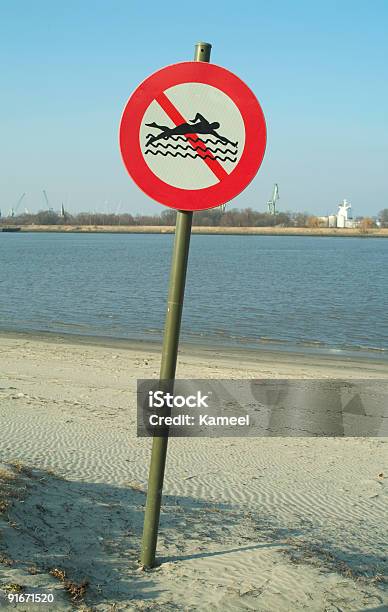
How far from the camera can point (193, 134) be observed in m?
3.30

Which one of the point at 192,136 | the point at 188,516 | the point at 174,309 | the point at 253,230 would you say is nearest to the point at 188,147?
the point at 192,136

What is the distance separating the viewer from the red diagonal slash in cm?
329

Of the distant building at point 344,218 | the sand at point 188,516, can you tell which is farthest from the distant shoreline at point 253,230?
the sand at point 188,516

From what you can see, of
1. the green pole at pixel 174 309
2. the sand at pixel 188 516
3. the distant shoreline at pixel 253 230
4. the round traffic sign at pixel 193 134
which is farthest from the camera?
the distant shoreline at pixel 253 230

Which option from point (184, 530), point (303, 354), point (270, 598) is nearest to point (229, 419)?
point (184, 530)

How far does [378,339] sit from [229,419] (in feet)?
43.4

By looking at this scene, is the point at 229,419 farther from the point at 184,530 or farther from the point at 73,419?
the point at 184,530

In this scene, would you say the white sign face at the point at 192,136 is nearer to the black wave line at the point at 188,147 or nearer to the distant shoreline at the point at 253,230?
the black wave line at the point at 188,147

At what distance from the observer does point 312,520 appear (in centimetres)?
527

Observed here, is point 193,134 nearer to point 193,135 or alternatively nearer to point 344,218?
point 193,135

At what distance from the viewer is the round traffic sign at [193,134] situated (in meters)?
3.28

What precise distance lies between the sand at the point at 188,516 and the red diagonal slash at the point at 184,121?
2.17 meters

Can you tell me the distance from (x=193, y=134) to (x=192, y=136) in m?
0.01

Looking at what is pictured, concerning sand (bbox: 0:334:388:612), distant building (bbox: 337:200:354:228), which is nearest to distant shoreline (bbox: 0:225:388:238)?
distant building (bbox: 337:200:354:228)
